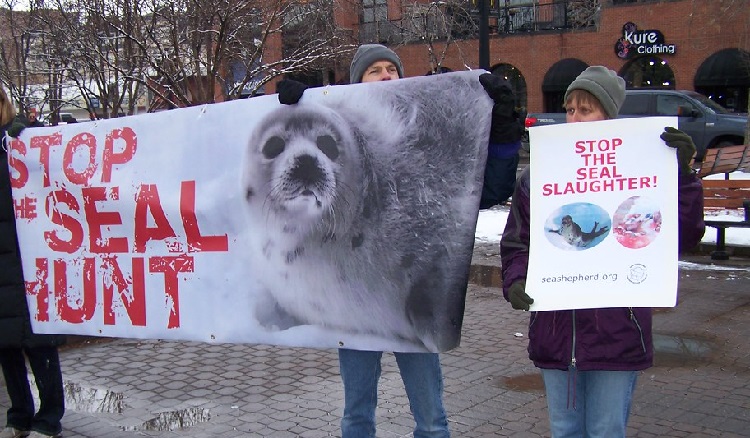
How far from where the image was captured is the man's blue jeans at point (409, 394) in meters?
3.38

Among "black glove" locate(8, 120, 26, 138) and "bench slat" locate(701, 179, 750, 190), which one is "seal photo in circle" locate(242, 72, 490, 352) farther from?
"bench slat" locate(701, 179, 750, 190)

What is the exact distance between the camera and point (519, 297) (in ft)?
9.57

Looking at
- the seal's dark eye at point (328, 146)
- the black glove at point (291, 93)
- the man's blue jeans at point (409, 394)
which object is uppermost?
the black glove at point (291, 93)

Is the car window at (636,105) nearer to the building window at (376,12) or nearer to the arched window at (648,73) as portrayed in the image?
the arched window at (648,73)

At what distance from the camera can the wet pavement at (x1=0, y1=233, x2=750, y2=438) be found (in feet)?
15.3

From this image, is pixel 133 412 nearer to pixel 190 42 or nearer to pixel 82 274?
pixel 82 274

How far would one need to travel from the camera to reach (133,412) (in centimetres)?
503

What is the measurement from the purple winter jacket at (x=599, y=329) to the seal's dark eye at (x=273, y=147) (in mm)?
1144

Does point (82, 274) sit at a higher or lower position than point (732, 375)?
higher

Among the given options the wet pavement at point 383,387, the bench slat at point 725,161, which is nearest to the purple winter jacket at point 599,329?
the wet pavement at point 383,387

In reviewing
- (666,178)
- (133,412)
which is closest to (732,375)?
(666,178)

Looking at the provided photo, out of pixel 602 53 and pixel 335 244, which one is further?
pixel 602 53

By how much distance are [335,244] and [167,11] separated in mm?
11131

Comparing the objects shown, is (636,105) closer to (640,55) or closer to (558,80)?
(640,55)
